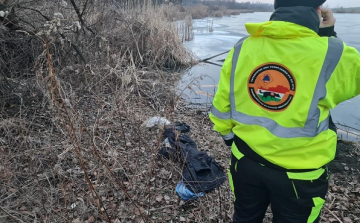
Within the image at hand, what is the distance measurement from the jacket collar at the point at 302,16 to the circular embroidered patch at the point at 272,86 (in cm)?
25

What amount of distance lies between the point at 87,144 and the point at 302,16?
121 inches

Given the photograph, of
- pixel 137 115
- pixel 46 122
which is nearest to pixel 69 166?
pixel 46 122

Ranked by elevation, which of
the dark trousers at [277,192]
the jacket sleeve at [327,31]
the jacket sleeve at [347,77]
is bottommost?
the dark trousers at [277,192]

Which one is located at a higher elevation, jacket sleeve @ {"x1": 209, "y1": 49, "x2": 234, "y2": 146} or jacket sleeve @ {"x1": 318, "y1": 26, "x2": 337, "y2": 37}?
jacket sleeve @ {"x1": 318, "y1": 26, "x2": 337, "y2": 37}

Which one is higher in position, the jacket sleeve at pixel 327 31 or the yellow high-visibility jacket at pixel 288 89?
the jacket sleeve at pixel 327 31

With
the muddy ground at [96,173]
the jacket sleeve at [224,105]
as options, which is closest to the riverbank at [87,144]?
the muddy ground at [96,173]

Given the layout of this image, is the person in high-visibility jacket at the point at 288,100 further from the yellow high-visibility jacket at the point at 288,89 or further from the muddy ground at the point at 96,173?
the muddy ground at the point at 96,173

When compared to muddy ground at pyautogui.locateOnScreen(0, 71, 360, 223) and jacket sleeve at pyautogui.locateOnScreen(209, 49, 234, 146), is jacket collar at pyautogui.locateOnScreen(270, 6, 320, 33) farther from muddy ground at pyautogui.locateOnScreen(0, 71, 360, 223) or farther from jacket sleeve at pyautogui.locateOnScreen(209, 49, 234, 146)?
muddy ground at pyautogui.locateOnScreen(0, 71, 360, 223)

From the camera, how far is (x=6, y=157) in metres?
3.17

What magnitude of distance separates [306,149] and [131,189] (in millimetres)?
2250

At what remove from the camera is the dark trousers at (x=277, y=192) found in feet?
5.41

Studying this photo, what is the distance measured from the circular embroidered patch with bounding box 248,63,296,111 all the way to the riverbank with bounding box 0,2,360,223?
1.03 meters

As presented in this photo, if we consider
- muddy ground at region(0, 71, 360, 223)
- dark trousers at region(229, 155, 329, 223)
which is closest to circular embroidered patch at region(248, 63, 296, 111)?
dark trousers at region(229, 155, 329, 223)

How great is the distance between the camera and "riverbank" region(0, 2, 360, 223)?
9.33 ft
